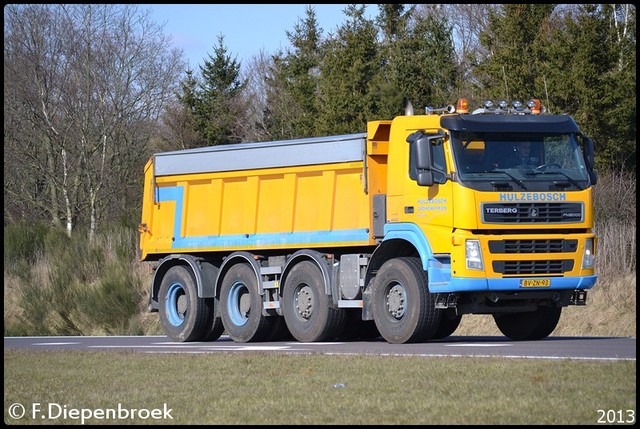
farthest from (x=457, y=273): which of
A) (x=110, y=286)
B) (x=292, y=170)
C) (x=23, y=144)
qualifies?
(x=23, y=144)

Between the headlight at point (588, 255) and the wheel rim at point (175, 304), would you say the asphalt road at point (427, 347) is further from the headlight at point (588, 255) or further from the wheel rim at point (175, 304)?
the headlight at point (588, 255)

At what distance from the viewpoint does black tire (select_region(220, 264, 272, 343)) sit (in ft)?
73.3

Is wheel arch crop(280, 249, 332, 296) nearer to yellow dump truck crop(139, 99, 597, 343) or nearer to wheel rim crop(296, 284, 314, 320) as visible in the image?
yellow dump truck crop(139, 99, 597, 343)

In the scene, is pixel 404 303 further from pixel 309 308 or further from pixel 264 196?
pixel 264 196

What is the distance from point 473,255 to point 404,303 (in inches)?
58.1

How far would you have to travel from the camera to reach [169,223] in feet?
79.5

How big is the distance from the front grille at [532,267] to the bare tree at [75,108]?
29.1 meters

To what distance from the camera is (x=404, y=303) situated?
1930 cm

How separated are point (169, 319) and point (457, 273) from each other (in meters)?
7.67

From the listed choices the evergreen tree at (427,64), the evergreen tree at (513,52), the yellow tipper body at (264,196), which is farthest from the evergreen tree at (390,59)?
the yellow tipper body at (264,196)

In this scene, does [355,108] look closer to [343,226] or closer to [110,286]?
[110,286]
